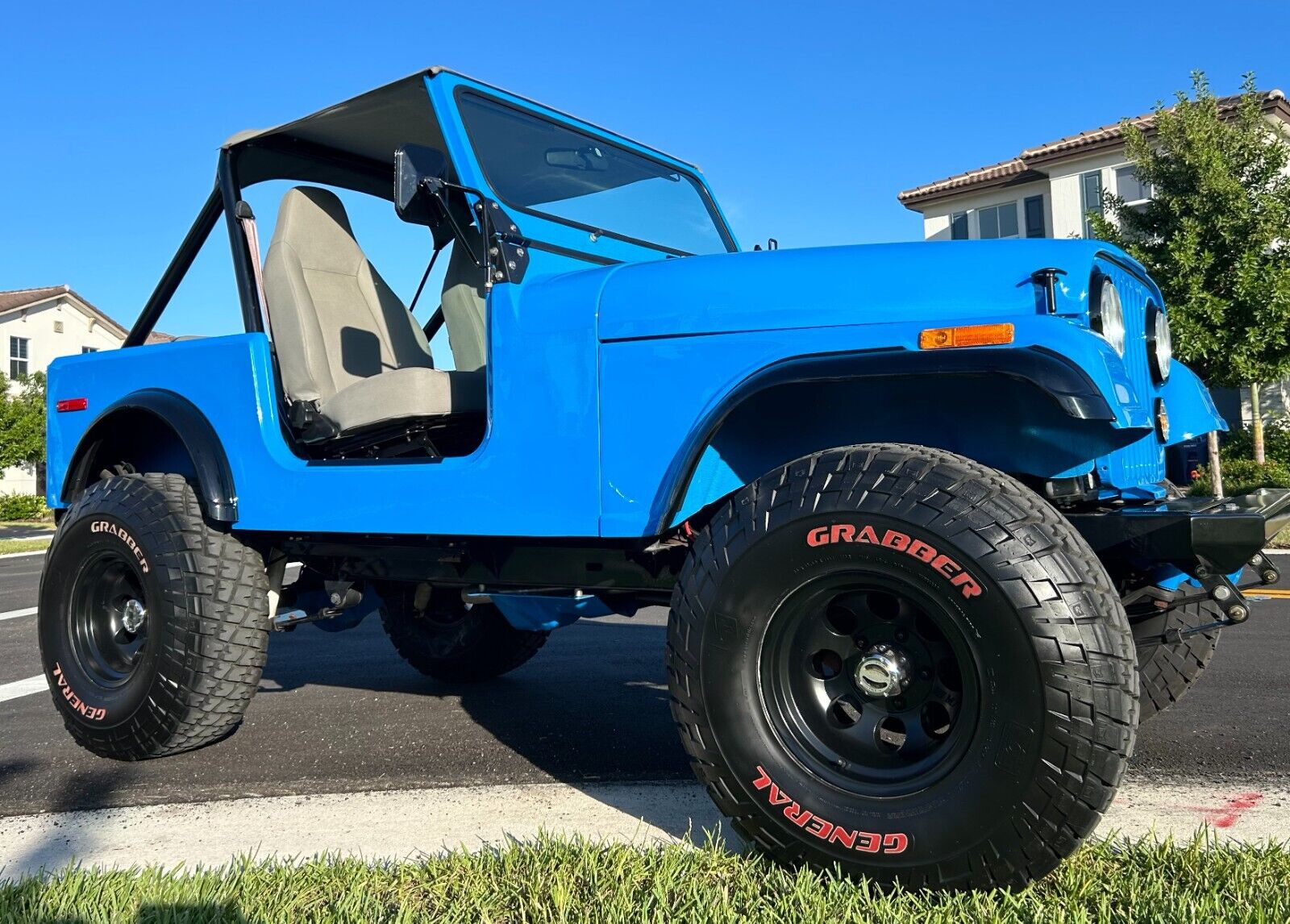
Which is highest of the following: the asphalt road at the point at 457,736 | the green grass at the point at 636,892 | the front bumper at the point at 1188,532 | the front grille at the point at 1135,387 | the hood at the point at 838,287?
the hood at the point at 838,287

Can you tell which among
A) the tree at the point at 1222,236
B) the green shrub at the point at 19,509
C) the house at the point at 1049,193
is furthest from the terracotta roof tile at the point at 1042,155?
the green shrub at the point at 19,509

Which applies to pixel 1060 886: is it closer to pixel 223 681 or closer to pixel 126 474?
pixel 223 681

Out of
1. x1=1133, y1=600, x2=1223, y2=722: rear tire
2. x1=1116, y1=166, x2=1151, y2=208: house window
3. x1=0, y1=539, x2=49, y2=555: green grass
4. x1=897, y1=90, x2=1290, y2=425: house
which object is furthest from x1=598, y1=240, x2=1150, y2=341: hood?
x1=1116, y1=166, x2=1151, y2=208: house window

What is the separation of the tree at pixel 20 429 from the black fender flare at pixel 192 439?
30.0 meters

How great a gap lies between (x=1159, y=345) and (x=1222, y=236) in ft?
48.7

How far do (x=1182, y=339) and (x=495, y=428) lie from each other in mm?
15007

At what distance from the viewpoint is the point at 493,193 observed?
3.42 m

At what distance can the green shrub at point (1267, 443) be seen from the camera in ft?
68.8

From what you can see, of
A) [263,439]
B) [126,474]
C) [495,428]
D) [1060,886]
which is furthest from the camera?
[126,474]

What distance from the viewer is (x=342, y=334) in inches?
158

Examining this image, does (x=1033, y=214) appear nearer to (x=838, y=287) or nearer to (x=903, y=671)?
(x=838, y=287)

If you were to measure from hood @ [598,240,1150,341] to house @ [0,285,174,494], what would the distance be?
41.0 m

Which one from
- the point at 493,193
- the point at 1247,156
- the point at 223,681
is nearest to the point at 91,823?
the point at 223,681

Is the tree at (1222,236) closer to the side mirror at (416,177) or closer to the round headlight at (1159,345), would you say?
the round headlight at (1159,345)
